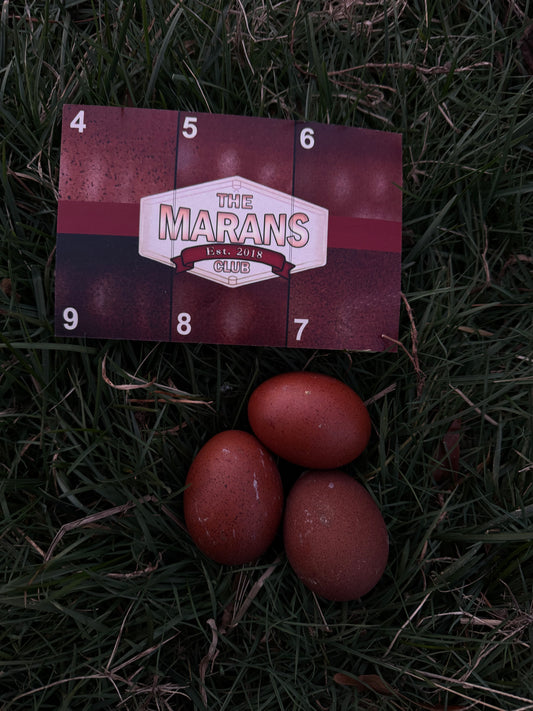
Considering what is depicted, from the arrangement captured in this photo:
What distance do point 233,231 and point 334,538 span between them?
929mm

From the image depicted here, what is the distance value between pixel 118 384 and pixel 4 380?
1.13 feet

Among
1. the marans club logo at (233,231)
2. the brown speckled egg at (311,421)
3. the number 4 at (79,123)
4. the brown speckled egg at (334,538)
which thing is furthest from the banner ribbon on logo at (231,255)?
the brown speckled egg at (334,538)

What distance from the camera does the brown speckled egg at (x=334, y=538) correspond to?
119cm

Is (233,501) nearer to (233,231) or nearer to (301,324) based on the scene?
(301,324)

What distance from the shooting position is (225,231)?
4.63 feet

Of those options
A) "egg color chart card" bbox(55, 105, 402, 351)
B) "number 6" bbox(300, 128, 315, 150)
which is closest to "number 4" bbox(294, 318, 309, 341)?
"egg color chart card" bbox(55, 105, 402, 351)

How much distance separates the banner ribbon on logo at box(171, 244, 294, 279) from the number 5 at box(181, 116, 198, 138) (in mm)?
354

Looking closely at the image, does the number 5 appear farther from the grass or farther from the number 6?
the number 6

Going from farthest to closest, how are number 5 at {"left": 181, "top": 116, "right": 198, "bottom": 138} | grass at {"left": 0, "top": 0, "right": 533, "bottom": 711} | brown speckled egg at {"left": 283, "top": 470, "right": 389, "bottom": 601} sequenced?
number 5 at {"left": 181, "top": 116, "right": 198, "bottom": 138} < grass at {"left": 0, "top": 0, "right": 533, "bottom": 711} < brown speckled egg at {"left": 283, "top": 470, "right": 389, "bottom": 601}

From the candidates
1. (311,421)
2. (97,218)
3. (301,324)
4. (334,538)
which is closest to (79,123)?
(97,218)

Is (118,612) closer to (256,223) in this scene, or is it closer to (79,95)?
(256,223)

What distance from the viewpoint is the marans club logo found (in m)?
1.40

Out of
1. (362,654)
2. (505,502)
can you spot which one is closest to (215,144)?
(505,502)

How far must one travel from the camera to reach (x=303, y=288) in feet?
4.75
